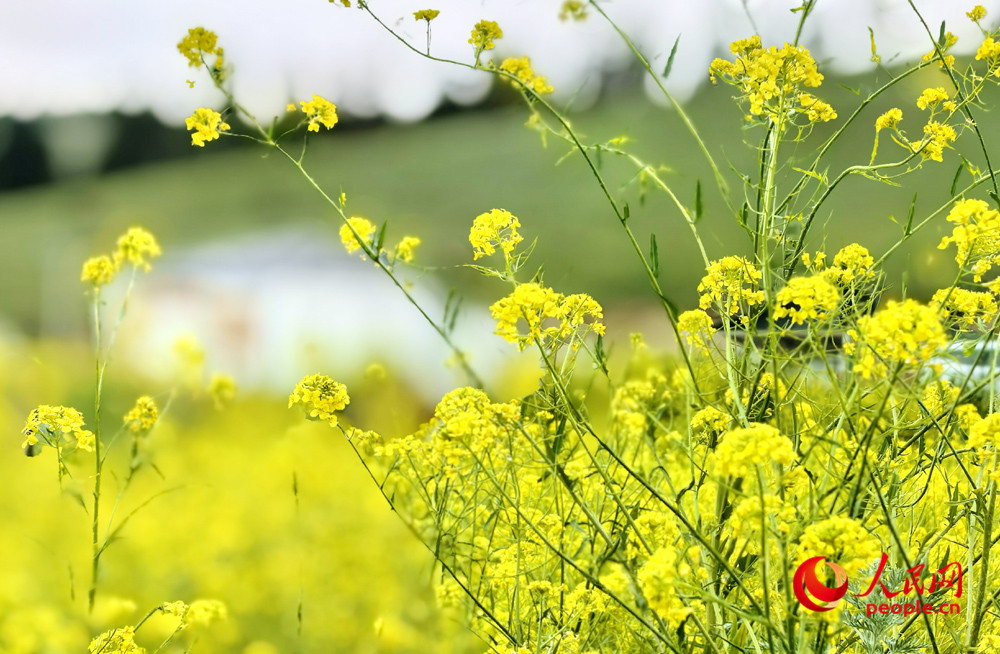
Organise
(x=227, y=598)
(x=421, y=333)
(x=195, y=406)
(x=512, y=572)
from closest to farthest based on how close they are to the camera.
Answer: (x=512, y=572) < (x=227, y=598) < (x=195, y=406) < (x=421, y=333)

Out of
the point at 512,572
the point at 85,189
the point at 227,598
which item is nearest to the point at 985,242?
the point at 512,572

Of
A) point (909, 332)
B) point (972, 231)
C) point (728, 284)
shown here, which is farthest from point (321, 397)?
point (972, 231)

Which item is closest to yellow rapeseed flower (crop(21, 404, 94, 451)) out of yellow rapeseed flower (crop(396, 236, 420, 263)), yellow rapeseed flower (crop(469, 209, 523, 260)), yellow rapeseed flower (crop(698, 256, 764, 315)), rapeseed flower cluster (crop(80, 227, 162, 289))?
rapeseed flower cluster (crop(80, 227, 162, 289))

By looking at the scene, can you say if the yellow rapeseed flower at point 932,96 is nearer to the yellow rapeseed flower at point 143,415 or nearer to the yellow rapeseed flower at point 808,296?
the yellow rapeseed flower at point 808,296

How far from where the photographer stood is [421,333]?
6.11 meters

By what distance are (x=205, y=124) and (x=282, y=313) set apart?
18.4 ft

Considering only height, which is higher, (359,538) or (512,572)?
(359,538)

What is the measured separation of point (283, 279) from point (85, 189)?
705 centimetres

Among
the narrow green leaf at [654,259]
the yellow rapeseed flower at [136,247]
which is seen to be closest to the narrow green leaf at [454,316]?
the narrow green leaf at [654,259]

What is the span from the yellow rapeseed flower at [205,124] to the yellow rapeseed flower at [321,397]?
1.18 feet

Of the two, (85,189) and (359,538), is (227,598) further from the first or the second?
(85,189)

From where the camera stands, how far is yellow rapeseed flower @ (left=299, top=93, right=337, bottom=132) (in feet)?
3.80

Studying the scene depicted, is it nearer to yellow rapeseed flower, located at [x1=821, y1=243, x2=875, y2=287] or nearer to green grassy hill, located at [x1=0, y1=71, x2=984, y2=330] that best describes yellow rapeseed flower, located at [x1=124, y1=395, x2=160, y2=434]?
yellow rapeseed flower, located at [x1=821, y1=243, x2=875, y2=287]

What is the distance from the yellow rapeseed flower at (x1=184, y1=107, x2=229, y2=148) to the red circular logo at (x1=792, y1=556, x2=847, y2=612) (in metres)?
0.90
